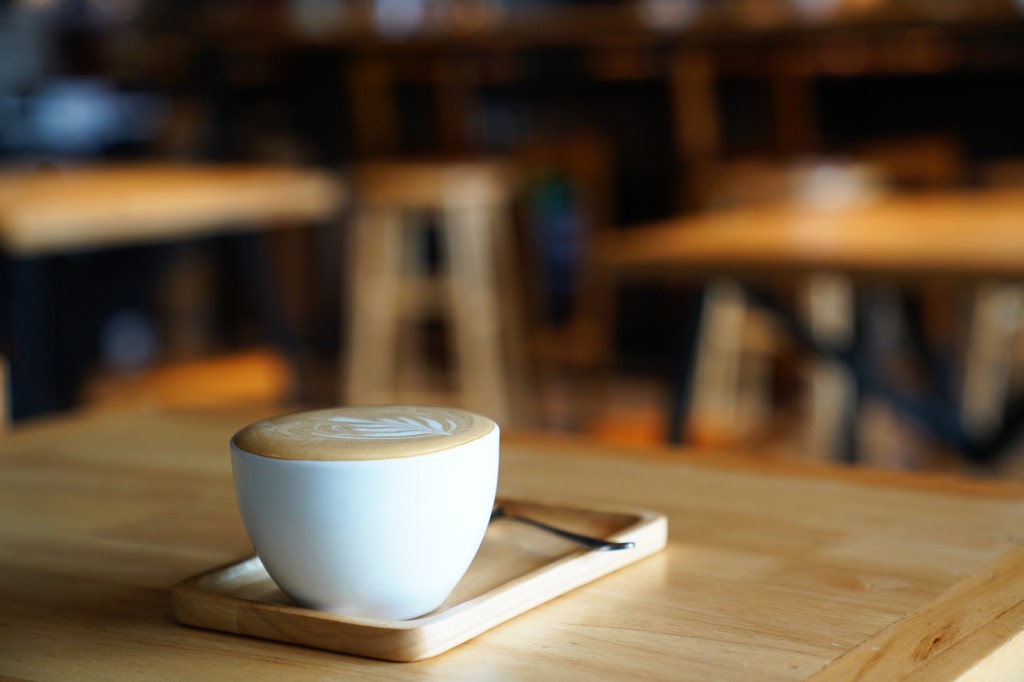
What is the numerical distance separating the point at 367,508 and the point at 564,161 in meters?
4.15

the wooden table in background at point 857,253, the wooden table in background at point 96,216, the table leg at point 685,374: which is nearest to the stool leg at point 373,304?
the wooden table in background at point 96,216

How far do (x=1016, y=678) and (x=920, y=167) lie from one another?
147 inches

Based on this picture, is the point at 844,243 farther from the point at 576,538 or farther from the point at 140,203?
the point at 576,538

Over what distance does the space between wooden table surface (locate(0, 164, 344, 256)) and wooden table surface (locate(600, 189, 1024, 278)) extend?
813mm

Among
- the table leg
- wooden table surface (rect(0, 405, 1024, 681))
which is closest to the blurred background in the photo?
the table leg

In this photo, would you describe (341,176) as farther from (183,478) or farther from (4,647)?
(4,647)

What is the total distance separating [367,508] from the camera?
1.76 ft

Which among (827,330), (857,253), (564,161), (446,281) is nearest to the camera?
(857,253)

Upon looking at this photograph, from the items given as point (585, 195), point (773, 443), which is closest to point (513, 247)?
point (585, 195)

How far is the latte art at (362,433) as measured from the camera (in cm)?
54

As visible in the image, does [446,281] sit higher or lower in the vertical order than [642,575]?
lower

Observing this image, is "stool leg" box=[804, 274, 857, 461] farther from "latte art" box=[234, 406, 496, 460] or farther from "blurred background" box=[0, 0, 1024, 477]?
"latte art" box=[234, 406, 496, 460]

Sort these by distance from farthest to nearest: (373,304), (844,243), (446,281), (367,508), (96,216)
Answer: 1. (446,281)
2. (373,304)
3. (96,216)
4. (844,243)
5. (367,508)

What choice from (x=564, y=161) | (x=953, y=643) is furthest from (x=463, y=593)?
(x=564, y=161)
